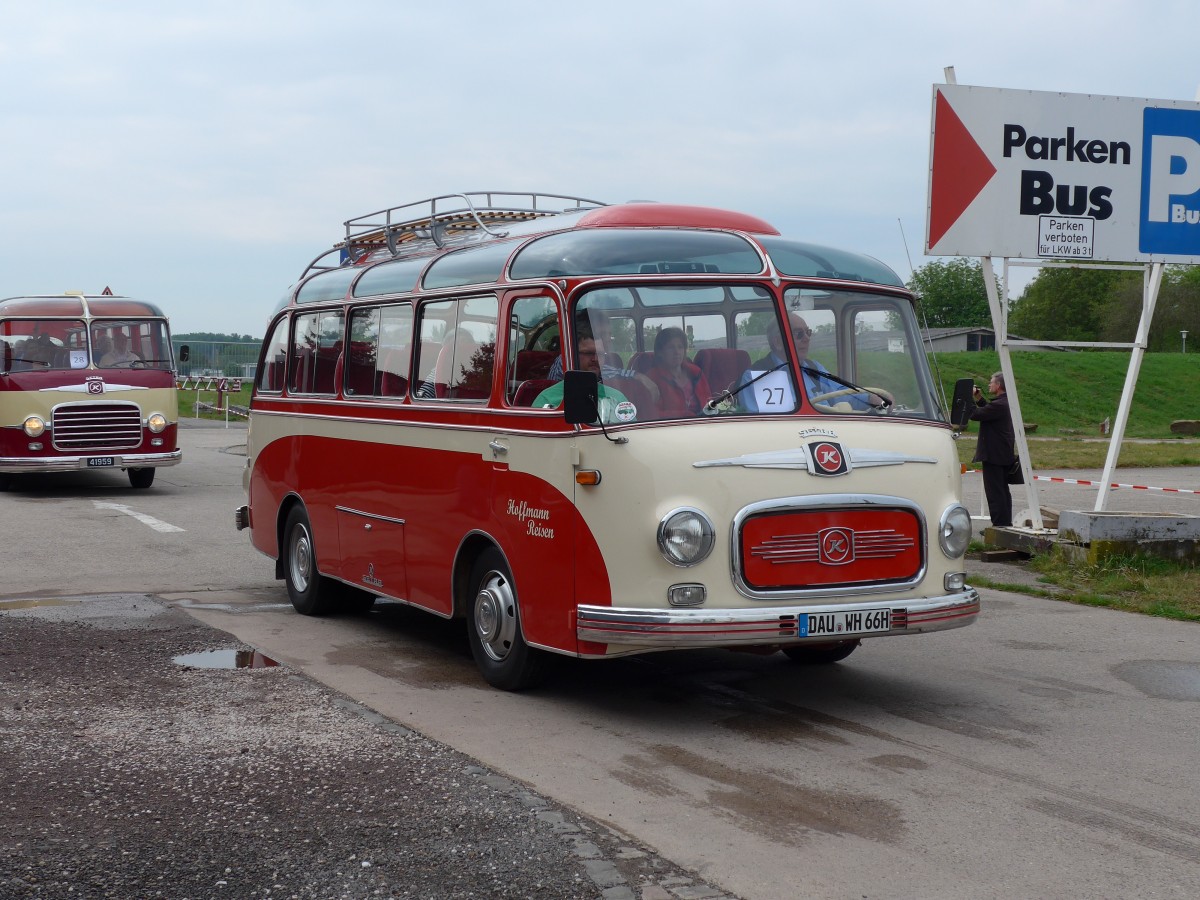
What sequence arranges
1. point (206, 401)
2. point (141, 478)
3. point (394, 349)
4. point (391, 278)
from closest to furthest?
1. point (394, 349)
2. point (391, 278)
3. point (141, 478)
4. point (206, 401)

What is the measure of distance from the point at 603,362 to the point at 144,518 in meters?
11.6

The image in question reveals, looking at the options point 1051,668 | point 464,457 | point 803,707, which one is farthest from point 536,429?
point 1051,668

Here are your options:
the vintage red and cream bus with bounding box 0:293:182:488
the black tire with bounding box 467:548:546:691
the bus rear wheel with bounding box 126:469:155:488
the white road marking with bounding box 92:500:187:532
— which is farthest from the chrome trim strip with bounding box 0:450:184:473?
the black tire with bounding box 467:548:546:691

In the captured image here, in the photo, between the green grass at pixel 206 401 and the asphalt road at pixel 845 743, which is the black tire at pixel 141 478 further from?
the green grass at pixel 206 401

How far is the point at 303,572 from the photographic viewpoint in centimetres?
1118

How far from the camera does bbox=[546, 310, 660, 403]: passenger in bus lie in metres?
7.43

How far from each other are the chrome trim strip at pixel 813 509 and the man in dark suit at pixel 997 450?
823 cm

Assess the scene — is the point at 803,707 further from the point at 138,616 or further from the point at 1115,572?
the point at 1115,572

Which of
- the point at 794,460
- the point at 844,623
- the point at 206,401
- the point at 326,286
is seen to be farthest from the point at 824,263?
the point at 206,401

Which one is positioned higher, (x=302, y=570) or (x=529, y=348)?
(x=529, y=348)

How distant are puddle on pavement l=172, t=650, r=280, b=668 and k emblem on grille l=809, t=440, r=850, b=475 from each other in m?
3.66

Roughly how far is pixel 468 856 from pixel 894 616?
301 centimetres

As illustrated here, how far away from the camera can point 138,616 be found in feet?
34.7

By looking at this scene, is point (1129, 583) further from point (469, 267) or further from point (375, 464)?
point (469, 267)
